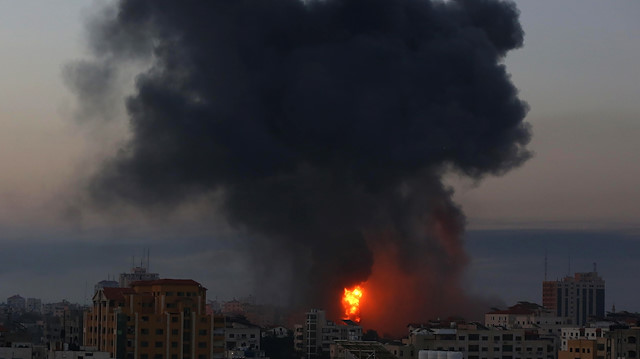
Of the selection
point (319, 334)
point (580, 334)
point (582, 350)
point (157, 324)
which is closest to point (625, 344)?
point (582, 350)

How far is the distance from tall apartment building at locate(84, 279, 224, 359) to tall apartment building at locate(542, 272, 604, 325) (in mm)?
100055

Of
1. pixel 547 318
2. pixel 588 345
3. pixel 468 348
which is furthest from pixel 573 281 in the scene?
pixel 588 345

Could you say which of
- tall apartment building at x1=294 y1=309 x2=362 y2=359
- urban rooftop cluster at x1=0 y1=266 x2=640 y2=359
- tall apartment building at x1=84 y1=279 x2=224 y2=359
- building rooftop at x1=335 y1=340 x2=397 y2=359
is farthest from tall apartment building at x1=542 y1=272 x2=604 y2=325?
building rooftop at x1=335 y1=340 x2=397 y2=359

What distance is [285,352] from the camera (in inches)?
3617

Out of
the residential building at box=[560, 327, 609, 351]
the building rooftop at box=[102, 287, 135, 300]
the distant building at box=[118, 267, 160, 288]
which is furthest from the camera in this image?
the distant building at box=[118, 267, 160, 288]

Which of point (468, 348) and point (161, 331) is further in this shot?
point (468, 348)

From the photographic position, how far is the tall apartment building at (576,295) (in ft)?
519

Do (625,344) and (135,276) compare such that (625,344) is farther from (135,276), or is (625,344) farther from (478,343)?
(135,276)

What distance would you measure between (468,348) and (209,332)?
21801 millimetres

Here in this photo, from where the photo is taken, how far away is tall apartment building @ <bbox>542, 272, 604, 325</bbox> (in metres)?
158

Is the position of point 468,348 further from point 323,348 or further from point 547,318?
point 547,318

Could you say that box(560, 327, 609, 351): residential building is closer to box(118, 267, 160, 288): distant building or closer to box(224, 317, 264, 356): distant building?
box(224, 317, 264, 356): distant building

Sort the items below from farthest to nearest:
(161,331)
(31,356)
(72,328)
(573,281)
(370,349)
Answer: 1. (573,281)
2. (72,328)
3. (161,331)
4. (31,356)
5. (370,349)

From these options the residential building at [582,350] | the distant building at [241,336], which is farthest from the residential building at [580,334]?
the distant building at [241,336]
